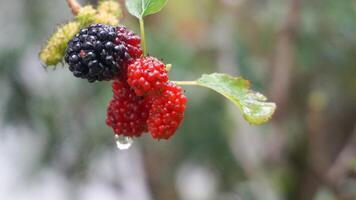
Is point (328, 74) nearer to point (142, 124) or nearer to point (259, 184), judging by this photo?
point (259, 184)

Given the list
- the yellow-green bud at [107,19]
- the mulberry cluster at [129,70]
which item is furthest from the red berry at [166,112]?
the yellow-green bud at [107,19]

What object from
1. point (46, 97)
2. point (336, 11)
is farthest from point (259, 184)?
point (46, 97)

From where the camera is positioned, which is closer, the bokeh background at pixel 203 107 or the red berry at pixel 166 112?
the red berry at pixel 166 112

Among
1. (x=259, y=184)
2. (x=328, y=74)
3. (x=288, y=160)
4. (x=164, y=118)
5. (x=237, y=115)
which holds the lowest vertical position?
(x=164, y=118)

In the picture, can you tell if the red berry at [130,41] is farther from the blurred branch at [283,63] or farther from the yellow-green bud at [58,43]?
the blurred branch at [283,63]

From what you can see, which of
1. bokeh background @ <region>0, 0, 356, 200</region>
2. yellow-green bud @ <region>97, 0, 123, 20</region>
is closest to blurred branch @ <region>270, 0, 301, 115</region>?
bokeh background @ <region>0, 0, 356, 200</region>

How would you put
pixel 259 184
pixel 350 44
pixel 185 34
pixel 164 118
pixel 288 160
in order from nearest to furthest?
pixel 164 118 → pixel 259 184 → pixel 288 160 → pixel 350 44 → pixel 185 34
